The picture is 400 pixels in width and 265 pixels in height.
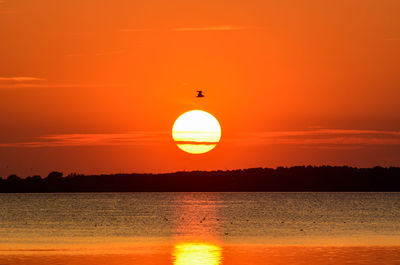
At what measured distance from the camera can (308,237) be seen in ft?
213

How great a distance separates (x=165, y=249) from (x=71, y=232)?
19940 millimetres

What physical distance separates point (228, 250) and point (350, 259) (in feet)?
35.3

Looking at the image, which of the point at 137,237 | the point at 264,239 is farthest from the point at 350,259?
the point at 137,237

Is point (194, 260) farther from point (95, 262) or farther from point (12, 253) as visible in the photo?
point (12, 253)

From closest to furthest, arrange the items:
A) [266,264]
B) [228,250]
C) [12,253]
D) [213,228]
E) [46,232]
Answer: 1. [266,264]
2. [12,253]
3. [228,250]
4. [46,232]
5. [213,228]

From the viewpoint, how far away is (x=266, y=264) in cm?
4300

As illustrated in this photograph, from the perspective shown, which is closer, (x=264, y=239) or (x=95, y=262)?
(x=95, y=262)

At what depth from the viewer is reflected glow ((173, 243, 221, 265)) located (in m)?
44.5

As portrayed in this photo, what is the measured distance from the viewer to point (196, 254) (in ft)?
164

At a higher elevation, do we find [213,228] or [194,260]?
[213,228]

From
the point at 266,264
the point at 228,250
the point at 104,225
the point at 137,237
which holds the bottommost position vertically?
the point at 266,264

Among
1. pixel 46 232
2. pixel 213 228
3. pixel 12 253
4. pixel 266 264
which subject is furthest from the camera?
pixel 213 228

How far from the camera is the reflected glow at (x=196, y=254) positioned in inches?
1750

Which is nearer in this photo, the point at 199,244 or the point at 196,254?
the point at 196,254
